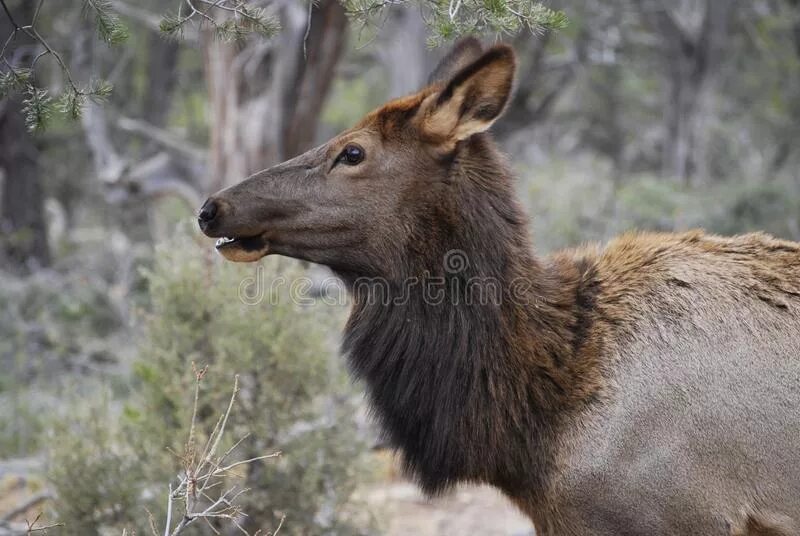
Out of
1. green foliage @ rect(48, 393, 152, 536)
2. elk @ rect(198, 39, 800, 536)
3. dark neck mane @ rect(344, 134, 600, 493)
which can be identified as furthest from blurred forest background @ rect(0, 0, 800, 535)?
dark neck mane @ rect(344, 134, 600, 493)

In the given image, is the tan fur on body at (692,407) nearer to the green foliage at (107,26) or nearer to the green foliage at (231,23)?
the green foliage at (231,23)

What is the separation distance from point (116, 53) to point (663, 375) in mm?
17007

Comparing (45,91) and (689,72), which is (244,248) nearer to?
(45,91)

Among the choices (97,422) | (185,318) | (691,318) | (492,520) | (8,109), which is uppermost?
(691,318)

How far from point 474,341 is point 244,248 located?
1149 millimetres

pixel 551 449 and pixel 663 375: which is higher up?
pixel 663 375

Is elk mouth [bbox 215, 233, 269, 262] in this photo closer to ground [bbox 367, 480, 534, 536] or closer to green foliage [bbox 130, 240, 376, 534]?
green foliage [bbox 130, 240, 376, 534]

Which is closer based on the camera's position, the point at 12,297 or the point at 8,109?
the point at 12,297

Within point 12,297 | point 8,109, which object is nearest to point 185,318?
point 12,297

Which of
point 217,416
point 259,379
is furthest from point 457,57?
point 217,416

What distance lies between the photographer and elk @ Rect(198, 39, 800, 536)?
3848mm

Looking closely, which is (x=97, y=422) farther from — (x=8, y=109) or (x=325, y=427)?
(x=8, y=109)

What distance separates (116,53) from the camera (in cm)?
1894

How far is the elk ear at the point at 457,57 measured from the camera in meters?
4.82
